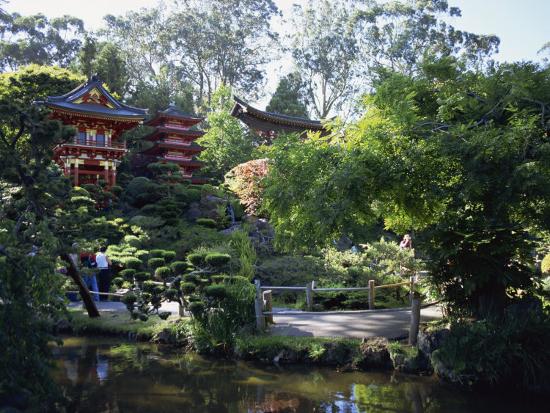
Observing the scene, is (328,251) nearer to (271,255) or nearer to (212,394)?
(271,255)

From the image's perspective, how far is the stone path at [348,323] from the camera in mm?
9562

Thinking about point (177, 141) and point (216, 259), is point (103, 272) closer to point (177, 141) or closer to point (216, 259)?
point (216, 259)

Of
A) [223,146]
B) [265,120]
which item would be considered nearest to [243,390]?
[265,120]

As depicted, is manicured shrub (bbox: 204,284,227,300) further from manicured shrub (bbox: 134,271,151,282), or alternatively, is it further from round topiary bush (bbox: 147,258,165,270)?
manicured shrub (bbox: 134,271,151,282)

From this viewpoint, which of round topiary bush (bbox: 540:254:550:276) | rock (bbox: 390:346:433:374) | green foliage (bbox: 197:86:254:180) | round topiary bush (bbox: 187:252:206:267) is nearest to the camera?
rock (bbox: 390:346:433:374)

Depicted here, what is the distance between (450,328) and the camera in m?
8.16

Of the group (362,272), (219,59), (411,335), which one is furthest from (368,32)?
(411,335)

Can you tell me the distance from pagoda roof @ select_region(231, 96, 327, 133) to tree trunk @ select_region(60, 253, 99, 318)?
50.9 feet

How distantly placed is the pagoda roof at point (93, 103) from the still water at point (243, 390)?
1451 centimetres

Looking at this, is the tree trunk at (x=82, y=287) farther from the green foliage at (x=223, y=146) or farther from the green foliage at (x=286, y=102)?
the green foliage at (x=286, y=102)

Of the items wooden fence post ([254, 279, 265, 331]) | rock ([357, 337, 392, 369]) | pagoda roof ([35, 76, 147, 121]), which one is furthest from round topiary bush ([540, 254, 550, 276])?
pagoda roof ([35, 76, 147, 121])

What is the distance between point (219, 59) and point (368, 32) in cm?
1161

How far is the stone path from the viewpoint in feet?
31.4

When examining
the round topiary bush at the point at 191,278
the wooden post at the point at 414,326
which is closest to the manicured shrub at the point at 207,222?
the round topiary bush at the point at 191,278
